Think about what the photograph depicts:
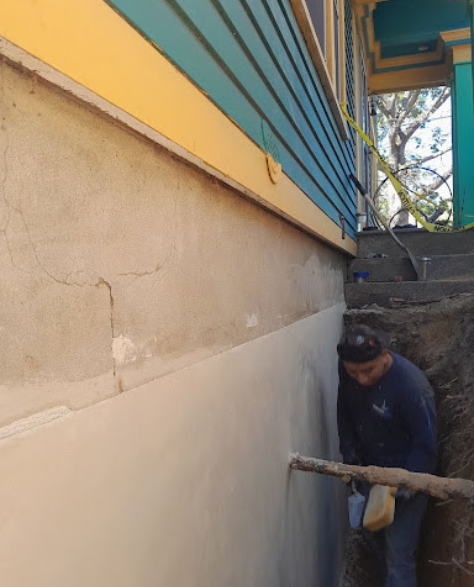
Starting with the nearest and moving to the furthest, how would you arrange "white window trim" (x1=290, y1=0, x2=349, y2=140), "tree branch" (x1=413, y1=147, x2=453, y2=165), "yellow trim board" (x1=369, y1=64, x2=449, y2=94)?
"white window trim" (x1=290, y1=0, x2=349, y2=140) → "yellow trim board" (x1=369, y1=64, x2=449, y2=94) → "tree branch" (x1=413, y1=147, x2=453, y2=165)

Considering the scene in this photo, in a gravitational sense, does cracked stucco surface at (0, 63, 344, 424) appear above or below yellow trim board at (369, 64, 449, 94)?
below

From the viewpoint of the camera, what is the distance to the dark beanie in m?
3.30

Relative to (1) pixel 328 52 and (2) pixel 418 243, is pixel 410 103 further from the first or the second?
(1) pixel 328 52

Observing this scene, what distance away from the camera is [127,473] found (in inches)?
41.7

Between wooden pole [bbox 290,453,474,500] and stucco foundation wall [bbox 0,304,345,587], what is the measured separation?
144 millimetres

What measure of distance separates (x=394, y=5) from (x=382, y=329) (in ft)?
20.6

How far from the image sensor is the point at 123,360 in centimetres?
108

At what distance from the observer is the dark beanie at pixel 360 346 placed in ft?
10.8

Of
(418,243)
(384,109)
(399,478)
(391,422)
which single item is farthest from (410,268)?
(384,109)

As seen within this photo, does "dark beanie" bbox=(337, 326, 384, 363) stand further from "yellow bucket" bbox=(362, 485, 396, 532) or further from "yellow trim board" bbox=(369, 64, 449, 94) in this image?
"yellow trim board" bbox=(369, 64, 449, 94)

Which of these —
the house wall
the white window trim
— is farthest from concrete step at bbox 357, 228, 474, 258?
the house wall

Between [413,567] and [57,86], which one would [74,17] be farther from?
[413,567]

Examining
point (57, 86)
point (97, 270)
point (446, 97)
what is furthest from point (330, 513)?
point (446, 97)

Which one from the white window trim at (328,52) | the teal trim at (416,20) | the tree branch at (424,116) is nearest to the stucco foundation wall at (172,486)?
the white window trim at (328,52)
